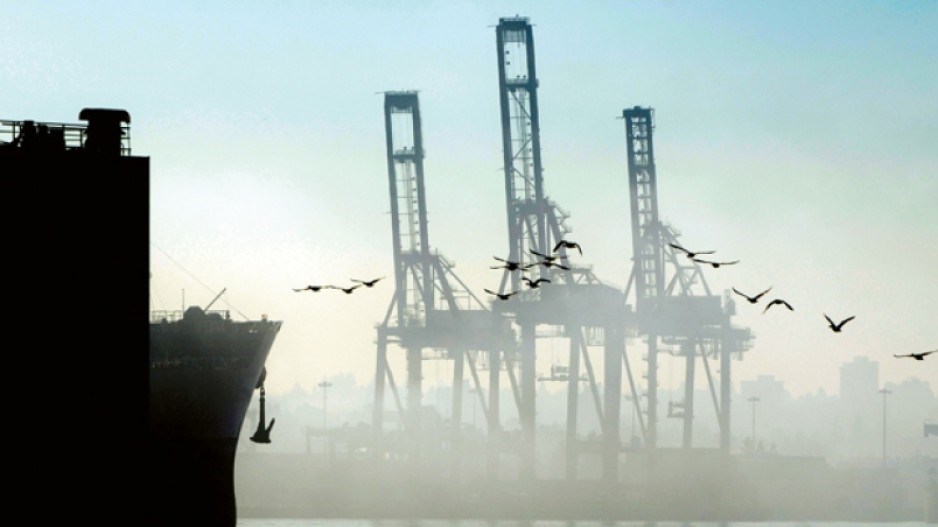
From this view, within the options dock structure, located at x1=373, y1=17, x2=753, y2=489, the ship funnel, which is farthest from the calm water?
the ship funnel

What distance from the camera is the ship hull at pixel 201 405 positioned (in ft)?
190

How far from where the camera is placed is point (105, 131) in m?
43.0

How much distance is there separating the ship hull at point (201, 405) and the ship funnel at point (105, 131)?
12.1m

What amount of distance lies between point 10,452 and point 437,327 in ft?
394

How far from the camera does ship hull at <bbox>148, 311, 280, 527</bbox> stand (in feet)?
190

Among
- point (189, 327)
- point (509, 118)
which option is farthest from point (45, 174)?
point (509, 118)

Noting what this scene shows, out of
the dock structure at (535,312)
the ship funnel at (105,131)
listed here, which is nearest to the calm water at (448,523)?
the dock structure at (535,312)

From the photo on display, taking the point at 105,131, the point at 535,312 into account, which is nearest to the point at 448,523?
the point at 535,312

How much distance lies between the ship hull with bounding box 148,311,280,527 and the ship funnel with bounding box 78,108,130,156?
12112 mm

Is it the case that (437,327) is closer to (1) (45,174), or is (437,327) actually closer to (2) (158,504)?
(2) (158,504)

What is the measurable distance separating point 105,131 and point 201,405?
85.3ft

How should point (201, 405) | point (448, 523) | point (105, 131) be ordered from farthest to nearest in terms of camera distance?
point (448, 523)
point (201, 405)
point (105, 131)

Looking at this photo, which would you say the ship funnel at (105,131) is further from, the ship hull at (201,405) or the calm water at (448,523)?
the calm water at (448,523)

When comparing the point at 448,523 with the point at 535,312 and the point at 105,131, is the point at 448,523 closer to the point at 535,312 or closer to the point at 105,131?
the point at 535,312
